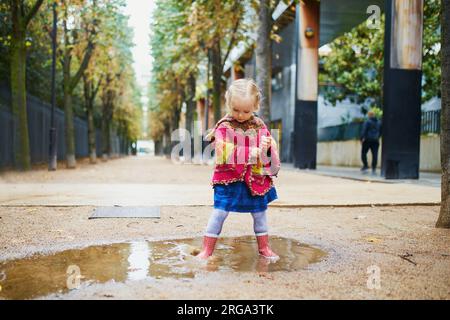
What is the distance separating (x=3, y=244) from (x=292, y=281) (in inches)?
101

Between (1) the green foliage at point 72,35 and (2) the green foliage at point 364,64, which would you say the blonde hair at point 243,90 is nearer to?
(1) the green foliage at point 72,35

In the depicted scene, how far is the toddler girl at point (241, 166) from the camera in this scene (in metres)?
3.63

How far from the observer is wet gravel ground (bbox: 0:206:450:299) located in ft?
8.76

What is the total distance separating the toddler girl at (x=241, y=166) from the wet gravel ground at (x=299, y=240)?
0.57 m

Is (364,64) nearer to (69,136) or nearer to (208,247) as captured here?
(69,136)

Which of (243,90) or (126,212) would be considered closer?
(243,90)

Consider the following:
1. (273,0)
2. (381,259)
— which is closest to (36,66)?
(273,0)

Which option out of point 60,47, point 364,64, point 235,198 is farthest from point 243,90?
point 364,64

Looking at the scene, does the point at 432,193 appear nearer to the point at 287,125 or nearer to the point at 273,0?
the point at 273,0

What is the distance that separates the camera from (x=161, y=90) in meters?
40.0

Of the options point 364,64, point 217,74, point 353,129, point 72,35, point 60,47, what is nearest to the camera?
point 60,47

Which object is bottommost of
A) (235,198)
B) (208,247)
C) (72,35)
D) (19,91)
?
(208,247)

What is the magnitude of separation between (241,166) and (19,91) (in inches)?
528

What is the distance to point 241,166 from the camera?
3637 mm
